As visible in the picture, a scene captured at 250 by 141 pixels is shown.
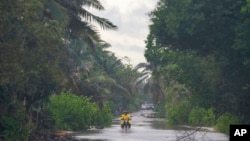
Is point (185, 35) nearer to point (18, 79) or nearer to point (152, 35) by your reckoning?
point (152, 35)

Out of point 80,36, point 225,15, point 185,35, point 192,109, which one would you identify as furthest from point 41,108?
point 192,109

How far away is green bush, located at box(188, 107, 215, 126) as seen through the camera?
47938 millimetres

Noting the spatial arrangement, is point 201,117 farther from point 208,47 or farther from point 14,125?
point 14,125

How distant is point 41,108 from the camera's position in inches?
1352

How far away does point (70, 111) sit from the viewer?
40.1 m

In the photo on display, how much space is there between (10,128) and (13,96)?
1.45m

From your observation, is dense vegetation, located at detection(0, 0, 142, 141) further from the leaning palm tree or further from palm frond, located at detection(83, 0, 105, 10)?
the leaning palm tree

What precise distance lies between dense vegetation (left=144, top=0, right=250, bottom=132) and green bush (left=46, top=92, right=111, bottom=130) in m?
9.81

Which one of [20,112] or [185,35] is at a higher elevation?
[185,35]

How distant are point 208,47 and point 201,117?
74.5 feet

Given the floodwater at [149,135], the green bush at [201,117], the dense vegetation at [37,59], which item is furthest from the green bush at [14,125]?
the green bush at [201,117]

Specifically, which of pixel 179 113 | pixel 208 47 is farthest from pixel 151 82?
pixel 208 47

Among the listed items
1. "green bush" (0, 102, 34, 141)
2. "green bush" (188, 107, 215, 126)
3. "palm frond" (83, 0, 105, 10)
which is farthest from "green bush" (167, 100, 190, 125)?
"green bush" (0, 102, 34, 141)

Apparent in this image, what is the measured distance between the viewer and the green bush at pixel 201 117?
4794cm
